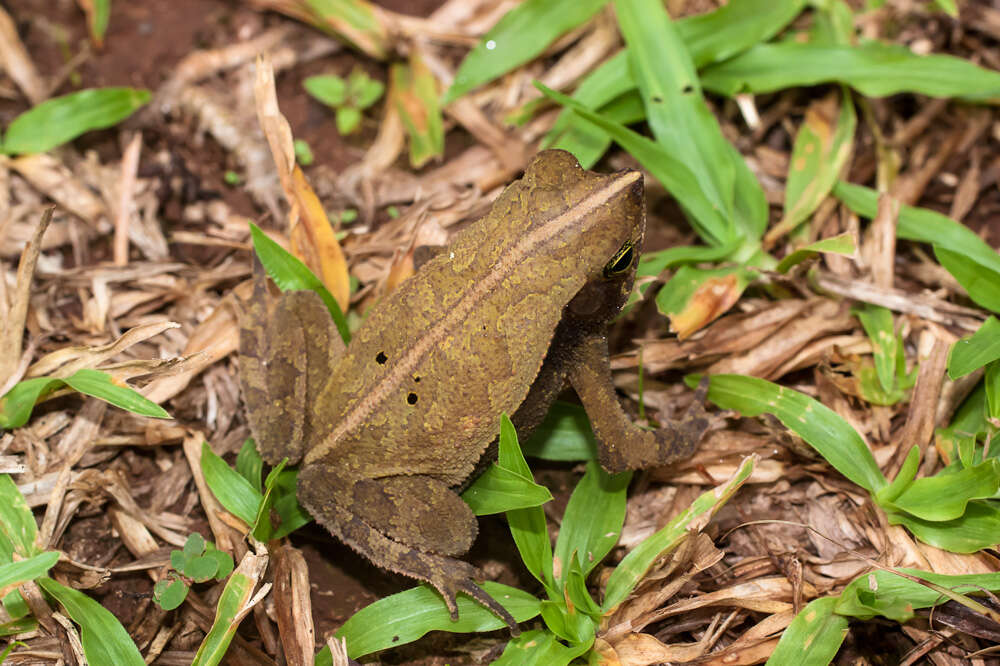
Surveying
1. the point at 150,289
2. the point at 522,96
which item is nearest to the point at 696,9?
the point at 522,96

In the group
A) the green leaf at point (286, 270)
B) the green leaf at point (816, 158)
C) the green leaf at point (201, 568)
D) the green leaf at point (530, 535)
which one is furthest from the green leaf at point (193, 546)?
the green leaf at point (816, 158)

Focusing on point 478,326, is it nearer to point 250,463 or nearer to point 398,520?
point 398,520

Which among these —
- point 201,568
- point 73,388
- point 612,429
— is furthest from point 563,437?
point 73,388

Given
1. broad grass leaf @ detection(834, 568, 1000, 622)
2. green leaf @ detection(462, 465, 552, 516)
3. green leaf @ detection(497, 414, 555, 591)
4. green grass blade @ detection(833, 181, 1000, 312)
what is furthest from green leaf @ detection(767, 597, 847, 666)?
green grass blade @ detection(833, 181, 1000, 312)

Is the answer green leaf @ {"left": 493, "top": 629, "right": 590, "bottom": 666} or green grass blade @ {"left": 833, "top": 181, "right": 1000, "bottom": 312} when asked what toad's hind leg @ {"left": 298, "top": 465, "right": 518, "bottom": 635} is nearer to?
green leaf @ {"left": 493, "top": 629, "right": 590, "bottom": 666}

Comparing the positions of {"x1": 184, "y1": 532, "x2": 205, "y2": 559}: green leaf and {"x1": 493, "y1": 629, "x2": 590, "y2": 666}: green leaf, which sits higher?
{"x1": 184, "y1": 532, "x2": 205, "y2": 559}: green leaf

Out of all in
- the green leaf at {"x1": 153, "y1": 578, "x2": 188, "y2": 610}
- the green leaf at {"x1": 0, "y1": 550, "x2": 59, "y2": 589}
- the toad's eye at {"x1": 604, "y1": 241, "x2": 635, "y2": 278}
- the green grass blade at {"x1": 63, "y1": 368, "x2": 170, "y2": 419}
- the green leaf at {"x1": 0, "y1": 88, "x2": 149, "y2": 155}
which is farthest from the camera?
the green leaf at {"x1": 0, "y1": 88, "x2": 149, "y2": 155}
